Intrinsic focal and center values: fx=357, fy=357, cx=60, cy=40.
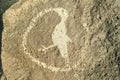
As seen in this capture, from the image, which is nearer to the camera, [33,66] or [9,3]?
[33,66]

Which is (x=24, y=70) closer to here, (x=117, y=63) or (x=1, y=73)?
(x=1, y=73)

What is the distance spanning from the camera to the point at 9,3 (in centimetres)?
363

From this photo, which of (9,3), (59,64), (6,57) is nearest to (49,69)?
(59,64)

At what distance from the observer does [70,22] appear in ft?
9.75

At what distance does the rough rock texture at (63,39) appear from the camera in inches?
115

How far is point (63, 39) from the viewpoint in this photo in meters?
2.99

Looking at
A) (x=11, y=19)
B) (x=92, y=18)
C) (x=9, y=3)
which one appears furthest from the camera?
(x=9, y=3)

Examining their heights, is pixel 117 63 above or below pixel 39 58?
below

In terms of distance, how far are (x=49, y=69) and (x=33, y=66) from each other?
0.15 meters

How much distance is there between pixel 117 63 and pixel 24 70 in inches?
32.1

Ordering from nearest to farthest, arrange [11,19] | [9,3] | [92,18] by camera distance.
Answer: [92,18]
[11,19]
[9,3]

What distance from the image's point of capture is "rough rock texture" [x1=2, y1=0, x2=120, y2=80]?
293 centimetres

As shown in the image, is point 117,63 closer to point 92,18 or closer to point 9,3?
point 92,18

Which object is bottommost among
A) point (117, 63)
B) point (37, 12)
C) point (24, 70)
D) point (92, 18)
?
point (117, 63)
